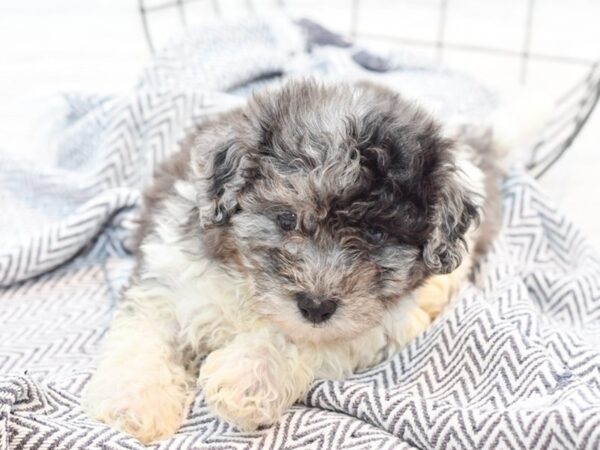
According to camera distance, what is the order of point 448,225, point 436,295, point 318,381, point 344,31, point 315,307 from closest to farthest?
point 315,307 < point 448,225 < point 318,381 < point 436,295 < point 344,31

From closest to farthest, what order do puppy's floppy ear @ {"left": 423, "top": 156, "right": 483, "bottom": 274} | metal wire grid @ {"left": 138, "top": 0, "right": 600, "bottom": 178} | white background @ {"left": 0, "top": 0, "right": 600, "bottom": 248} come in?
1. puppy's floppy ear @ {"left": 423, "top": 156, "right": 483, "bottom": 274}
2. metal wire grid @ {"left": 138, "top": 0, "right": 600, "bottom": 178}
3. white background @ {"left": 0, "top": 0, "right": 600, "bottom": 248}

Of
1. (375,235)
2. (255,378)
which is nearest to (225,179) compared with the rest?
(375,235)

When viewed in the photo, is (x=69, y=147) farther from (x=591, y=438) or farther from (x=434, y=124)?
(x=591, y=438)

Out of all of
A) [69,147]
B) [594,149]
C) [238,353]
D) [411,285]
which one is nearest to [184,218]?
[238,353]

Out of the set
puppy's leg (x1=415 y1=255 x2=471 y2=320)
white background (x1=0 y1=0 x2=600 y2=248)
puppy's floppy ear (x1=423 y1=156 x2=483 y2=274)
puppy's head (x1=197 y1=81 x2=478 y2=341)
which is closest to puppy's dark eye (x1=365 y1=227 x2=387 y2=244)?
puppy's head (x1=197 y1=81 x2=478 y2=341)

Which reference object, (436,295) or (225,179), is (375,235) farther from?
(436,295)

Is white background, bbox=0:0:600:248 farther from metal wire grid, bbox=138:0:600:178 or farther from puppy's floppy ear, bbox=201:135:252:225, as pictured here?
puppy's floppy ear, bbox=201:135:252:225
